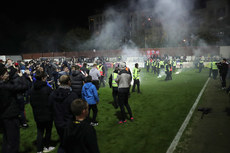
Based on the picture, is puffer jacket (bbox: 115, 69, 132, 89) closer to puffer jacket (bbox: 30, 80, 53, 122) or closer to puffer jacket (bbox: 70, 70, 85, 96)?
puffer jacket (bbox: 70, 70, 85, 96)

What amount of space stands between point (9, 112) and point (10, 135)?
20.2 inches

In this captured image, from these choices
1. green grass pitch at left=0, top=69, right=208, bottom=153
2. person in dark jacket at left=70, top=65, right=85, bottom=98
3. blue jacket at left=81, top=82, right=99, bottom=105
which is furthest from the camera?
person in dark jacket at left=70, top=65, right=85, bottom=98

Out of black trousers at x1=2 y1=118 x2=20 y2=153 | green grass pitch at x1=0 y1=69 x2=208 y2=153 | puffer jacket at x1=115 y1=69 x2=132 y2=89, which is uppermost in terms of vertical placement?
puffer jacket at x1=115 y1=69 x2=132 y2=89

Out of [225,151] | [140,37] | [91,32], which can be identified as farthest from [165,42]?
[225,151]

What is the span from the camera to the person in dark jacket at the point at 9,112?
12.4 feet

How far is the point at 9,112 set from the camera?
3.81m

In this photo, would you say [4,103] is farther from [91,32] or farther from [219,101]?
[91,32]

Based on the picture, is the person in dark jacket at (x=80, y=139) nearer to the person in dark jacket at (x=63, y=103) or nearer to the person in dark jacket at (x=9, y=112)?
the person in dark jacket at (x=63, y=103)

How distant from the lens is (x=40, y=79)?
14.6ft

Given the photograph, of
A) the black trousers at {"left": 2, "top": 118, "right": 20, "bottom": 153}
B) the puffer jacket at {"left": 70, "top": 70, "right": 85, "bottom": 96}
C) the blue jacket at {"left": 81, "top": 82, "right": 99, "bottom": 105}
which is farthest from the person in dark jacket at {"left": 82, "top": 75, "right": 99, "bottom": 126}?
the black trousers at {"left": 2, "top": 118, "right": 20, "bottom": 153}

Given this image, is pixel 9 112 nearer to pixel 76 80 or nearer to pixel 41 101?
pixel 41 101

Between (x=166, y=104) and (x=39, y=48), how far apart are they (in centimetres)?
6077

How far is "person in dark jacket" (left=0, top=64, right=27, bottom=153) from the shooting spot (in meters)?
3.77

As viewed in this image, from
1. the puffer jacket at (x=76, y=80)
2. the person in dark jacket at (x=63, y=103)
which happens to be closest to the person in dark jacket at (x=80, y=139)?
the person in dark jacket at (x=63, y=103)
